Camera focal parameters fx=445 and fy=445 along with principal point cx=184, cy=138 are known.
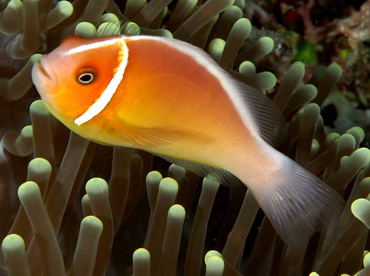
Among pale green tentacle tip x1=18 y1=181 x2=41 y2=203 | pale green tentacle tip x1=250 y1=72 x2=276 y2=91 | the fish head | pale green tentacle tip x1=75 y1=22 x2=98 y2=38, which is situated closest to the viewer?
the fish head

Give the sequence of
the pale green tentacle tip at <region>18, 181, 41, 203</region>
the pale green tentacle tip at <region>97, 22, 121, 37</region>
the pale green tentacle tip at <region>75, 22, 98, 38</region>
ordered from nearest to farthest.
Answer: the pale green tentacle tip at <region>18, 181, 41, 203</region>, the pale green tentacle tip at <region>97, 22, 121, 37</region>, the pale green tentacle tip at <region>75, 22, 98, 38</region>

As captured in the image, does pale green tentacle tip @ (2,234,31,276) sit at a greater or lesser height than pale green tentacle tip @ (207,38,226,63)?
lesser

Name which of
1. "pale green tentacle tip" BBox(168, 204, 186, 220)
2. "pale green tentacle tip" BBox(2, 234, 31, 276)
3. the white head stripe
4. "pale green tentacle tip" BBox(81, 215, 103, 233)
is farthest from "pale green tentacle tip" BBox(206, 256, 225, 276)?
the white head stripe

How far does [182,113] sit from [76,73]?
237 millimetres

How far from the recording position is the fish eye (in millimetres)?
913

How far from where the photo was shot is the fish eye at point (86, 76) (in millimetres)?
913

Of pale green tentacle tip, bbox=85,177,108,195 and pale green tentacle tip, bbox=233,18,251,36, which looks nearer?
pale green tentacle tip, bbox=85,177,108,195

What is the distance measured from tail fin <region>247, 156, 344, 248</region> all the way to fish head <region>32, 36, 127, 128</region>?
1.34 feet

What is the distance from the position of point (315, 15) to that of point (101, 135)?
136cm

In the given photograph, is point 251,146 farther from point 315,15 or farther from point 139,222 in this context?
point 315,15

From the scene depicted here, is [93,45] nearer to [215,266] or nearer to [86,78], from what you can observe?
[86,78]

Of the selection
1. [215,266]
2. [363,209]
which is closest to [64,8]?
[215,266]

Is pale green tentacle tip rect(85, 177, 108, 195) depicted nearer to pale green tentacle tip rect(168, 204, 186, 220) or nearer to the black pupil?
pale green tentacle tip rect(168, 204, 186, 220)

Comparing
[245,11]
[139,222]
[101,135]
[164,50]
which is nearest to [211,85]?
[164,50]
